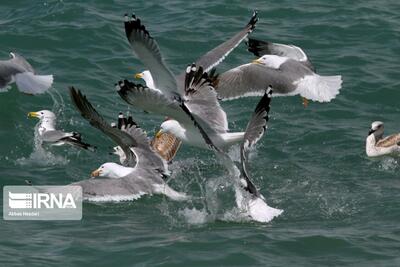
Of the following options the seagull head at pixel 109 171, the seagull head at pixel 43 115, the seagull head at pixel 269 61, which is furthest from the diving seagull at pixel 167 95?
the seagull head at pixel 43 115

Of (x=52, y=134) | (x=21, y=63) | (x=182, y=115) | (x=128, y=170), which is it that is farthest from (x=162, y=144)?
(x=21, y=63)

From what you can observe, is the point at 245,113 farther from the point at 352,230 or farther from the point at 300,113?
the point at 352,230

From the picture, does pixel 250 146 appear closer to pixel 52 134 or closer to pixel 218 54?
pixel 218 54

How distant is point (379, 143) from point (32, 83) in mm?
4328

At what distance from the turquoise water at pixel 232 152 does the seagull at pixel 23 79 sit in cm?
44

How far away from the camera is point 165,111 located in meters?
9.36

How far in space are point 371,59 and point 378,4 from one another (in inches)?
100

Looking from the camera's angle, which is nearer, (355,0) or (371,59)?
(371,59)

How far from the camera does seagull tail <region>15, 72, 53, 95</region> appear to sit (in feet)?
41.3

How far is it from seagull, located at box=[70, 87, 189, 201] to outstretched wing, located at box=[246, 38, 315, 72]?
8.18 ft

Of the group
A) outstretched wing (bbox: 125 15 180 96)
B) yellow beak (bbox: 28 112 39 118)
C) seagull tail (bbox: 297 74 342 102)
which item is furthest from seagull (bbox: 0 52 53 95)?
seagull tail (bbox: 297 74 342 102)

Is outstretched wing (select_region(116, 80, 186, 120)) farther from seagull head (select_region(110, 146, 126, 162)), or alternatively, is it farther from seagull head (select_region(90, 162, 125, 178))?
seagull head (select_region(110, 146, 126, 162))

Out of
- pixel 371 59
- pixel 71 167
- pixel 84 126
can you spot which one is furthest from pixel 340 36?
pixel 71 167

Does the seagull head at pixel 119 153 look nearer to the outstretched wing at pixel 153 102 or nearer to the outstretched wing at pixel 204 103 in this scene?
the outstretched wing at pixel 204 103
